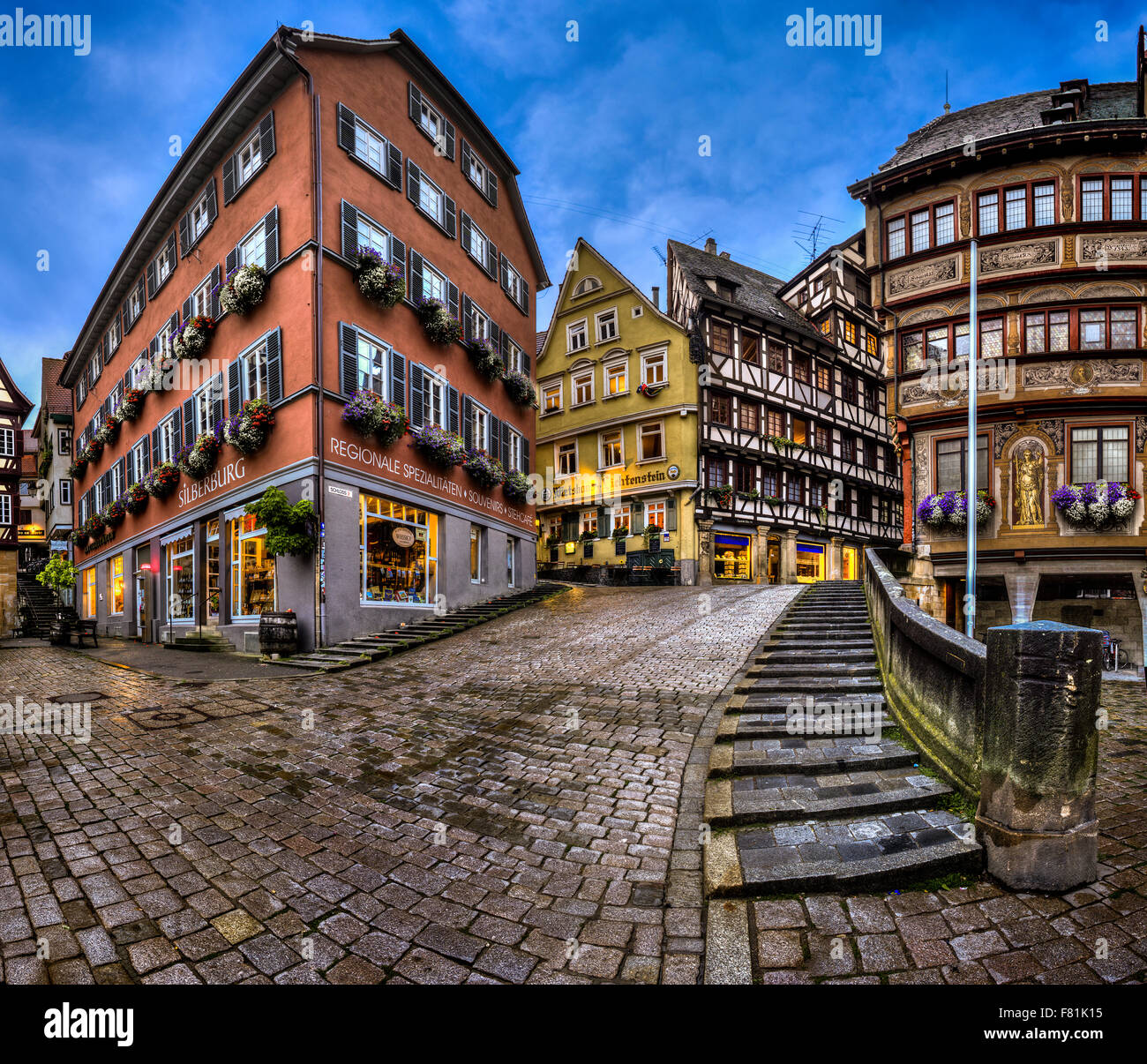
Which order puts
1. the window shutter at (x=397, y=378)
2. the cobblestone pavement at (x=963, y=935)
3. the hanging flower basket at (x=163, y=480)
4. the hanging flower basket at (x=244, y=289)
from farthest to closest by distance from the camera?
1. the hanging flower basket at (x=163, y=480)
2. the window shutter at (x=397, y=378)
3. the hanging flower basket at (x=244, y=289)
4. the cobblestone pavement at (x=963, y=935)

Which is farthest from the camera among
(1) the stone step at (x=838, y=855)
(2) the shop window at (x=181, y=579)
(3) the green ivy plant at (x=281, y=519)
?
(2) the shop window at (x=181, y=579)

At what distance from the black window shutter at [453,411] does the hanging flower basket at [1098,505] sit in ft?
57.4

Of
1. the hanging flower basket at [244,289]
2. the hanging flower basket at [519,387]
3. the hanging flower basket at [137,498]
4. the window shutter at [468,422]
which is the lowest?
the hanging flower basket at [137,498]

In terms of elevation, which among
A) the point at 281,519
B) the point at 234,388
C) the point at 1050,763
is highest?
the point at 234,388

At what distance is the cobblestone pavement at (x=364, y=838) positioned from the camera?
285cm

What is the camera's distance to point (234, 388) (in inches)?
603

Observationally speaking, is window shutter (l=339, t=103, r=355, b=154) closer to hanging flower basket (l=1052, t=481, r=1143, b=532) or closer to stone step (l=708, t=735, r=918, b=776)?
stone step (l=708, t=735, r=918, b=776)

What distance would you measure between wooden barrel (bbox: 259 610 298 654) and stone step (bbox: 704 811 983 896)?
1024cm

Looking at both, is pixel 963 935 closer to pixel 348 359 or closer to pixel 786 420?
pixel 348 359

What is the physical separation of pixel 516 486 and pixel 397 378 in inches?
239

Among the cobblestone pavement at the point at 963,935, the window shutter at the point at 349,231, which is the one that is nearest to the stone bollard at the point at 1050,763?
the cobblestone pavement at the point at 963,935

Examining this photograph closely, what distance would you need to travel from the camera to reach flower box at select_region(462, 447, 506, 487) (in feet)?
58.4

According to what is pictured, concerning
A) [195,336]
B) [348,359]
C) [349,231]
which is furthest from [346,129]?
[195,336]

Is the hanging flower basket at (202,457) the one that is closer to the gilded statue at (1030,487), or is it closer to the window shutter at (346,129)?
the window shutter at (346,129)
